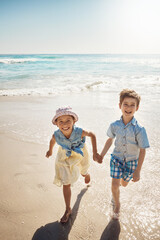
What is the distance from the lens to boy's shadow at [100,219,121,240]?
201 centimetres

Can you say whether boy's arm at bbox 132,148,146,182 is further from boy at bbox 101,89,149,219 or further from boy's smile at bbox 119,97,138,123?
boy's smile at bbox 119,97,138,123

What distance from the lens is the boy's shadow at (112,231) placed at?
2.01 meters

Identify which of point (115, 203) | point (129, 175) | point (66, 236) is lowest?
point (66, 236)

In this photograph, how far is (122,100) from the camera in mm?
2246

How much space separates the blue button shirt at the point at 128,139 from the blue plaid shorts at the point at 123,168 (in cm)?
5

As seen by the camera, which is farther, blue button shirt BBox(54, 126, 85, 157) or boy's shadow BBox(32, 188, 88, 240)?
blue button shirt BBox(54, 126, 85, 157)

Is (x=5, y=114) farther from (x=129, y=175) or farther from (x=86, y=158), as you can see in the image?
(x=129, y=175)

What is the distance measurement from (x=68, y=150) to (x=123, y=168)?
74cm

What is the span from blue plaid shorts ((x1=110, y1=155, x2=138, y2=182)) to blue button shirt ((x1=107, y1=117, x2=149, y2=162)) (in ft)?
0.17

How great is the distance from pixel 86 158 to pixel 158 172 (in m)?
1.32

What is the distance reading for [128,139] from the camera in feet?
7.33

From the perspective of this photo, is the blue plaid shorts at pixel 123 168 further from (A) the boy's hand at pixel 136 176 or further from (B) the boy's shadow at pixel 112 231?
(B) the boy's shadow at pixel 112 231

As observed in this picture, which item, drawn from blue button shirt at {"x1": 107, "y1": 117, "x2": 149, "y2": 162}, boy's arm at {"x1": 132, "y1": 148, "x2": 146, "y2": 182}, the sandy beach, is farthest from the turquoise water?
boy's arm at {"x1": 132, "y1": 148, "x2": 146, "y2": 182}

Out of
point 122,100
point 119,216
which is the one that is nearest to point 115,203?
point 119,216
